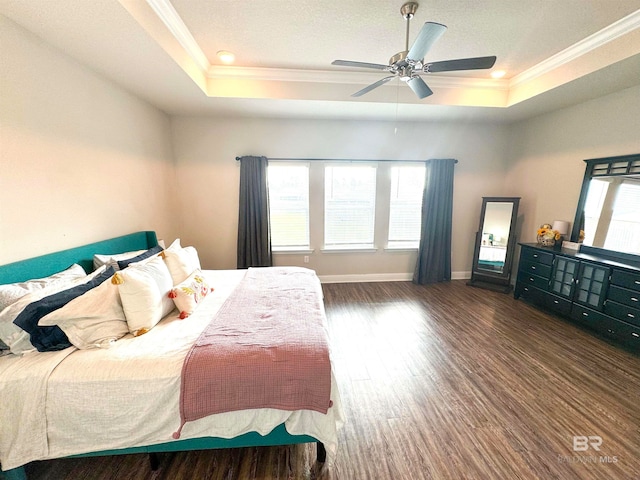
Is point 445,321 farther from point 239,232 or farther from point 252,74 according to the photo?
point 252,74

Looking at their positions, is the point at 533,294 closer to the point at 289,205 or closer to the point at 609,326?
the point at 609,326

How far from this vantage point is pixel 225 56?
2.66m

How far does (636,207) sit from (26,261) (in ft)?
18.3

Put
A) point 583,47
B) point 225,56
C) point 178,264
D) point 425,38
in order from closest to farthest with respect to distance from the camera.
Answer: point 425,38 < point 178,264 < point 583,47 < point 225,56

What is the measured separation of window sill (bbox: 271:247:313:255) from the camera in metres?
4.20

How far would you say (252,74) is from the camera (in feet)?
9.64

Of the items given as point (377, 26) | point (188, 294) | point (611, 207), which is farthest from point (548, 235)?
point (188, 294)

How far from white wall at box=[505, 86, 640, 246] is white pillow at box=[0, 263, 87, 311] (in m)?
5.49

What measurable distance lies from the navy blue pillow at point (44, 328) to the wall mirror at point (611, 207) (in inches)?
200

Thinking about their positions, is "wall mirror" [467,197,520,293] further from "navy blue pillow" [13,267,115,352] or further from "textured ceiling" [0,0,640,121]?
"navy blue pillow" [13,267,115,352]

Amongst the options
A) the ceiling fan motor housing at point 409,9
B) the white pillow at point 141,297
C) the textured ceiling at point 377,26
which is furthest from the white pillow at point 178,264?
the ceiling fan motor housing at point 409,9

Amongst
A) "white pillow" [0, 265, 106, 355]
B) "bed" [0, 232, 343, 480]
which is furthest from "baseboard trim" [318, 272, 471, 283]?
"white pillow" [0, 265, 106, 355]

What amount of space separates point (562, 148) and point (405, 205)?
2.21 m

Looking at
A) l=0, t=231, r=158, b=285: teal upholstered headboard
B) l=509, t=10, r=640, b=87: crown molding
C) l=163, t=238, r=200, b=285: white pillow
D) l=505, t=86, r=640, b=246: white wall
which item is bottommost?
l=163, t=238, r=200, b=285: white pillow
